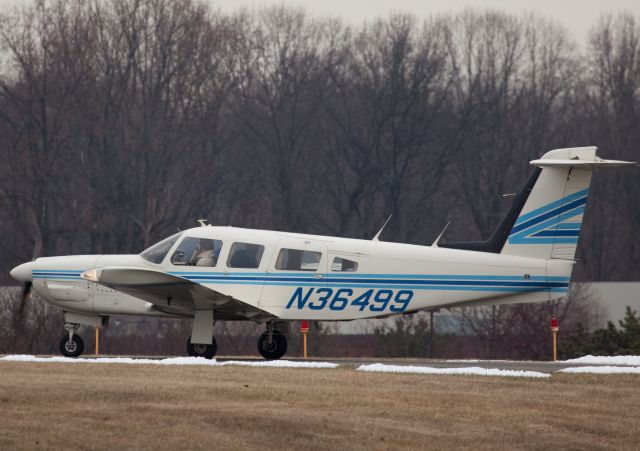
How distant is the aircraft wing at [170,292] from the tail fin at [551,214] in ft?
13.9

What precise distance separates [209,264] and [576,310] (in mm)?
23836

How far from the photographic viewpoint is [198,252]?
24.8 meters

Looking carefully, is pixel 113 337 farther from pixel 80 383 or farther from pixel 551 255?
pixel 80 383

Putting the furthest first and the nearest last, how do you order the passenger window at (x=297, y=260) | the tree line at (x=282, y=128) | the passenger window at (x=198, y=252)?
the tree line at (x=282, y=128)
the passenger window at (x=198, y=252)
the passenger window at (x=297, y=260)

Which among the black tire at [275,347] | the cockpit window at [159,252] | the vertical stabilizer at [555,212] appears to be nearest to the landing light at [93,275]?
the cockpit window at [159,252]

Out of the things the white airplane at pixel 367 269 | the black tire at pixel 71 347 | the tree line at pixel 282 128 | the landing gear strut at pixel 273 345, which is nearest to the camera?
the white airplane at pixel 367 269

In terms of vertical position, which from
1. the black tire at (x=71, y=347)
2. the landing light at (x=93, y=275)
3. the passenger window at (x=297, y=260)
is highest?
the passenger window at (x=297, y=260)

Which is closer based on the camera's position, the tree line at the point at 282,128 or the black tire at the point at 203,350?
the black tire at the point at 203,350

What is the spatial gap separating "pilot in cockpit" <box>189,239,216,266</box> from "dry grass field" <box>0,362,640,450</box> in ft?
13.5

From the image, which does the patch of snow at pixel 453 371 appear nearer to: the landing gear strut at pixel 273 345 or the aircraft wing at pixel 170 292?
the aircraft wing at pixel 170 292

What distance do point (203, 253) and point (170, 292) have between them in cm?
119

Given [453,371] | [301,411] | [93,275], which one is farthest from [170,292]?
A: [301,411]

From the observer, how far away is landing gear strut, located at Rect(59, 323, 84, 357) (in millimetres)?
25625

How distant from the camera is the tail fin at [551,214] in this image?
24.2 m
